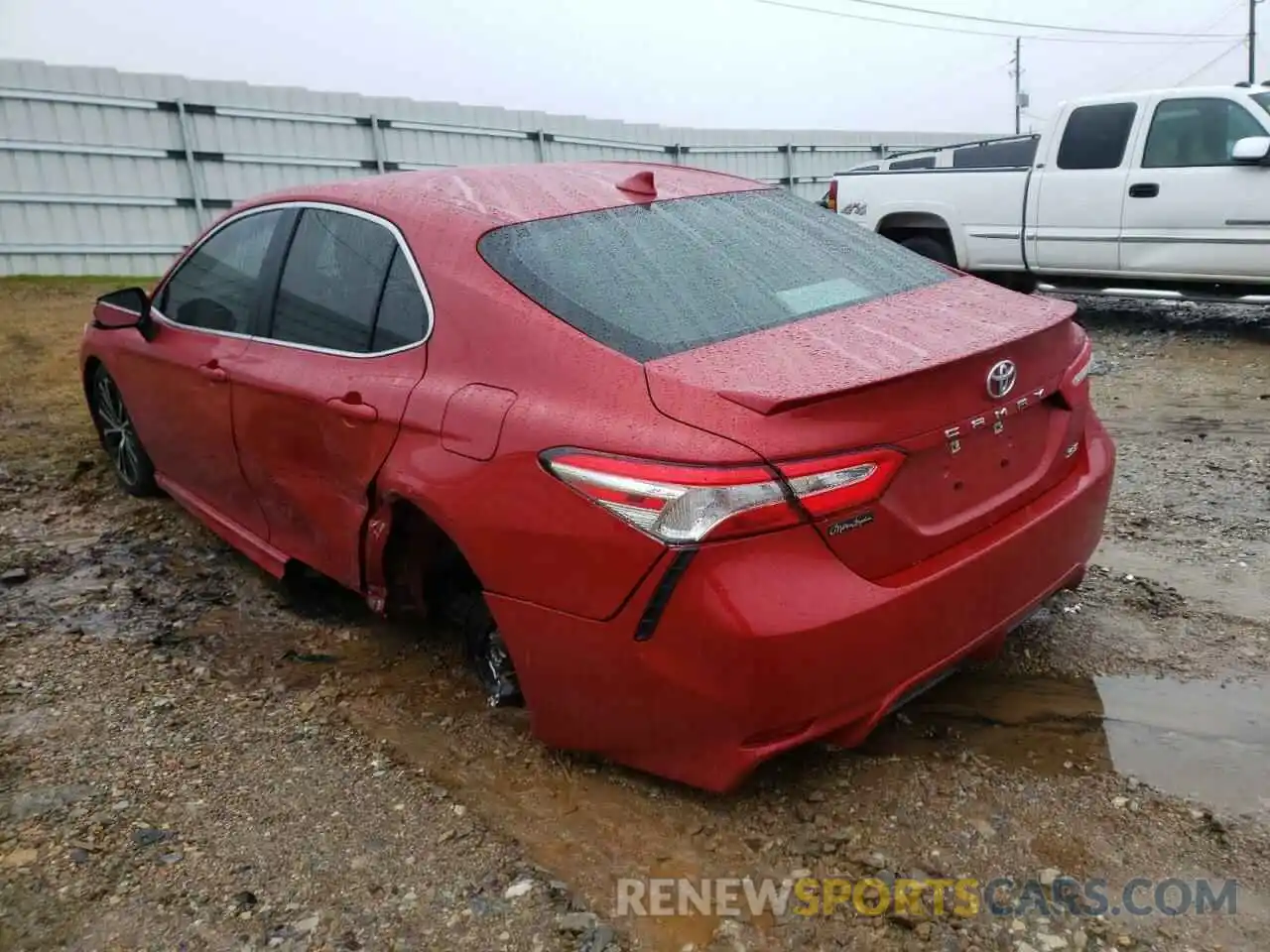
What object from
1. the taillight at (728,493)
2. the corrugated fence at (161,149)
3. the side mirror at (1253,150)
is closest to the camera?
the taillight at (728,493)

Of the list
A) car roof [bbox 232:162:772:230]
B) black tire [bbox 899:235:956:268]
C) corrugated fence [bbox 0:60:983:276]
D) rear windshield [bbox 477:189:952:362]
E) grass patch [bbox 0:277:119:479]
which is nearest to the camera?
rear windshield [bbox 477:189:952:362]

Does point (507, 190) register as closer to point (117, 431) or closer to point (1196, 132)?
point (117, 431)

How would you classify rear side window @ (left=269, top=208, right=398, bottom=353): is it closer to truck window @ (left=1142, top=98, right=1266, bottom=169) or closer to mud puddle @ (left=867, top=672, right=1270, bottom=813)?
mud puddle @ (left=867, top=672, right=1270, bottom=813)

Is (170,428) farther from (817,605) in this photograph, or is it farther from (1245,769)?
(1245,769)

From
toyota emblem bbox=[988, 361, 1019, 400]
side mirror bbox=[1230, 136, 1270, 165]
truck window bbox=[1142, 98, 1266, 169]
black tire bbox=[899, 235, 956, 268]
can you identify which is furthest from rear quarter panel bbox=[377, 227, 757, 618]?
black tire bbox=[899, 235, 956, 268]

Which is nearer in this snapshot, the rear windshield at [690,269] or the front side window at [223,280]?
the rear windshield at [690,269]

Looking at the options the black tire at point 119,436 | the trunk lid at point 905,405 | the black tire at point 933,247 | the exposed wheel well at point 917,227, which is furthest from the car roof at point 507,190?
the black tire at point 933,247

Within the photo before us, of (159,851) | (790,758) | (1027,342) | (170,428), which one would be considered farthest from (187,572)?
(1027,342)

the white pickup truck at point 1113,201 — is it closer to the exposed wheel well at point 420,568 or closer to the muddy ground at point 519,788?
the muddy ground at point 519,788

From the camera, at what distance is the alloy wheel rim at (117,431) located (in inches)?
199

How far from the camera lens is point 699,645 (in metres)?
2.30

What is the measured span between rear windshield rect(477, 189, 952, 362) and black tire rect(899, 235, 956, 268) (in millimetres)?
6700

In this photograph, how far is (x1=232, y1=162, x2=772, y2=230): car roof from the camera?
10.3 ft

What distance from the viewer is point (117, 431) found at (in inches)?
206
